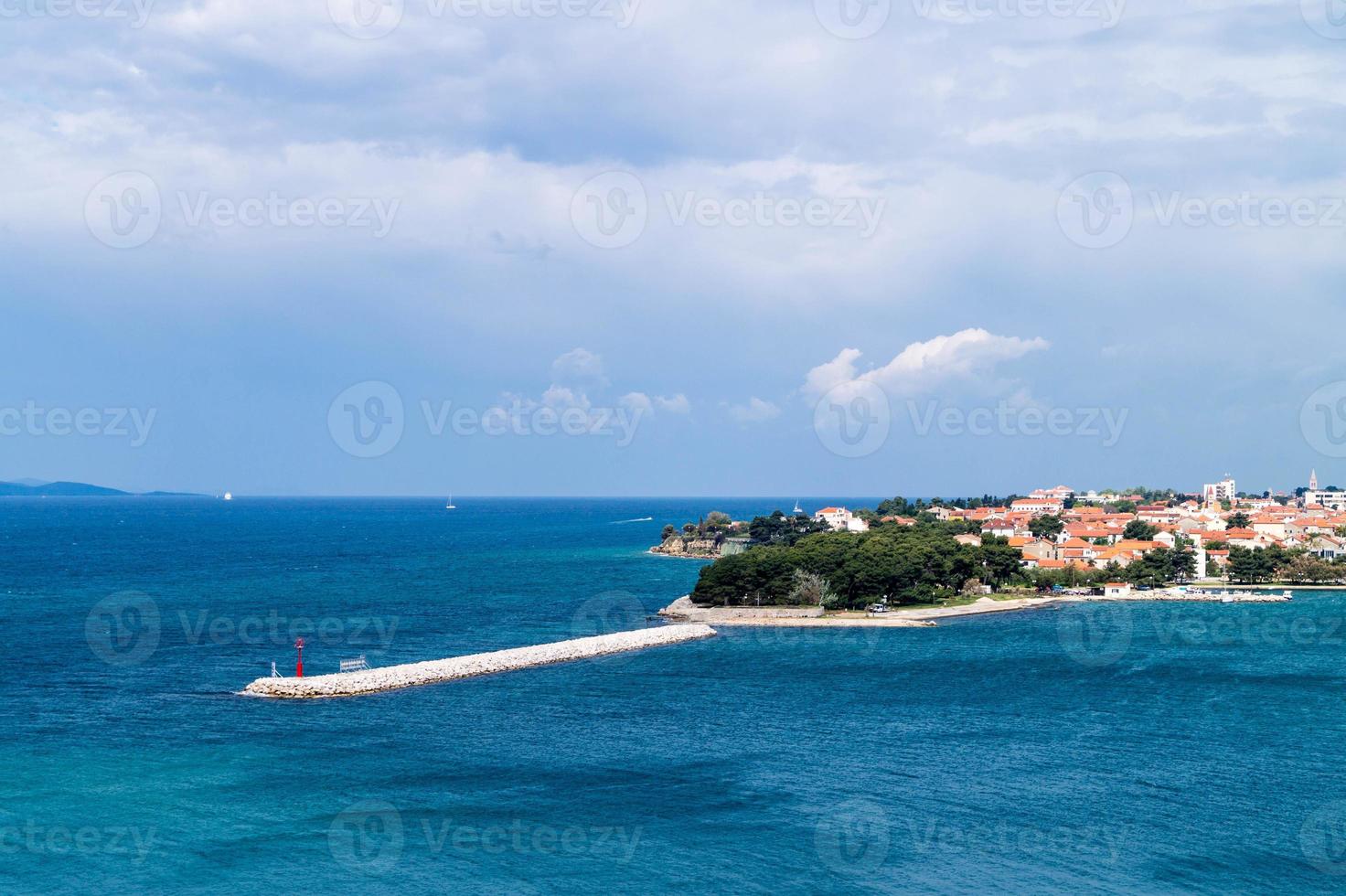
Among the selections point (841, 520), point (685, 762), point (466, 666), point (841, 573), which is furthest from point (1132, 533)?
point (685, 762)

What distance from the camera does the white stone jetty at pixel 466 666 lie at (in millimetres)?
40500

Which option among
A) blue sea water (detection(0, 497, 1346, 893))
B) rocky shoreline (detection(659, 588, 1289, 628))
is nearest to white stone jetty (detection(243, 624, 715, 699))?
blue sea water (detection(0, 497, 1346, 893))

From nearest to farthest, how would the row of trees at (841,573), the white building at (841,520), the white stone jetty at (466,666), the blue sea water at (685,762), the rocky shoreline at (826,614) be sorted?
the blue sea water at (685,762) → the white stone jetty at (466,666) → the rocky shoreline at (826,614) → the row of trees at (841,573) → the white building at (841,520)

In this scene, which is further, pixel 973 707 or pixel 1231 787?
pixel 973 707

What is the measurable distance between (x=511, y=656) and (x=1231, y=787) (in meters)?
29.2

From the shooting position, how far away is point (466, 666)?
149ft

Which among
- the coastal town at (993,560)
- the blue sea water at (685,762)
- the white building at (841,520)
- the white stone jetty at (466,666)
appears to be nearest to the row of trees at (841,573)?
the coastal town at (993,560)

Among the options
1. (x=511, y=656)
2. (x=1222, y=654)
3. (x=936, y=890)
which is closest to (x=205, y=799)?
(x=936, y=890)

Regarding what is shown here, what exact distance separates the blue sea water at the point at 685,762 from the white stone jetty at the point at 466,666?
1386 millimetres

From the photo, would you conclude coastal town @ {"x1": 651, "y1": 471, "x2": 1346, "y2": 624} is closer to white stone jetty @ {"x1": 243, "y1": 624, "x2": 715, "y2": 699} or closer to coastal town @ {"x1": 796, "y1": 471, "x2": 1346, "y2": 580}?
coastal town @ {"x1": 796, "y1": 471, "x2": 1346, "y2": 580}

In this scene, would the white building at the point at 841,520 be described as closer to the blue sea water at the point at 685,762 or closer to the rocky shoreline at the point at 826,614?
the rocky shoreline at the point at 826,614

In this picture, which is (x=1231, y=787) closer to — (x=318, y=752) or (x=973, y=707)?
(x=973, y=707)

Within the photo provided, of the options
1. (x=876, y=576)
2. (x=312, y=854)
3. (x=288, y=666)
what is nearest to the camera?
(x=312, y=854)

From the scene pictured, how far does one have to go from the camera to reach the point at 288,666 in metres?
45.4
